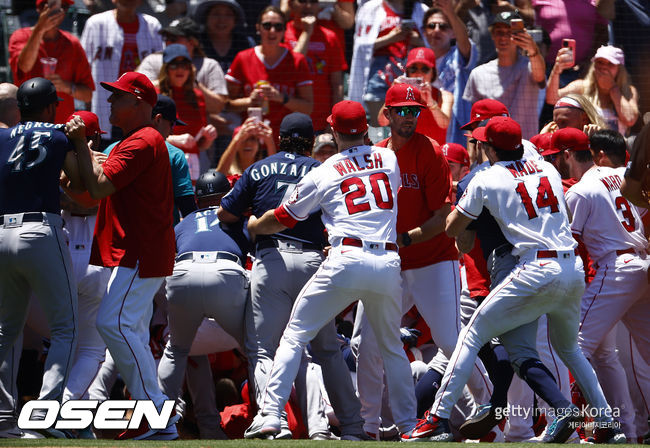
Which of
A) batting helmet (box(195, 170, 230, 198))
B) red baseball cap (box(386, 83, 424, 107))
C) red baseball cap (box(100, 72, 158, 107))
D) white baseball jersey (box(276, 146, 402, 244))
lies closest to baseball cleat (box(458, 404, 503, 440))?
white baseball jersey (box(276, 146, 402, 244))

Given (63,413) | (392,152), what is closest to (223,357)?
(63,413)

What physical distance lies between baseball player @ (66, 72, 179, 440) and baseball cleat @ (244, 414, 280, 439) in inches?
17.6

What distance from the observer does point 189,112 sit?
934 centimetres

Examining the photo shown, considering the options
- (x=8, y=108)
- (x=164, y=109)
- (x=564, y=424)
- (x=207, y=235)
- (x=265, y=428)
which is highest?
(x=8, y=108)

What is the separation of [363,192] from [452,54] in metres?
4.29

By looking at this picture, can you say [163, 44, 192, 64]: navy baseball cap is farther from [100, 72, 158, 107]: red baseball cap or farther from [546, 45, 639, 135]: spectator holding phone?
[546, 45, 639, 135]: spectator holding phone

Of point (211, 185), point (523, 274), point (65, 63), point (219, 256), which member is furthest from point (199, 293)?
point (65, 63)

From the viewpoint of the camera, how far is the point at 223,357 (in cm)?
775

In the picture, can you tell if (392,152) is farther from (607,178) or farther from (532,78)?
(532,78)

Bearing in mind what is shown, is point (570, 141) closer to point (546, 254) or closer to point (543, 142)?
point (543, 142)

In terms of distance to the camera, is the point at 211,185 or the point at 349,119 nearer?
the point at 349,119

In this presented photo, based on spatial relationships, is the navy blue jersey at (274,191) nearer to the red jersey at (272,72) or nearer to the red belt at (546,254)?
the red belt at (546,254)

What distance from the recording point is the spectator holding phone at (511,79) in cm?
952

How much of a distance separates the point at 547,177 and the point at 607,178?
123cm
